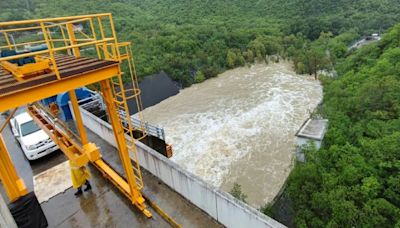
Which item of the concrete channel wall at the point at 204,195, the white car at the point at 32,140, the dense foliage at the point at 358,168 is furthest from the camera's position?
the white car at the point at 32,140

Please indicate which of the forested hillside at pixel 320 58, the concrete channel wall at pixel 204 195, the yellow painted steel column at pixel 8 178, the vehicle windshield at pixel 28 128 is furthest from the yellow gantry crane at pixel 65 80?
the forested hillside at pixel 320 58

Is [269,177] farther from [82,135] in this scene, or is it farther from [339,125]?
[82,135]

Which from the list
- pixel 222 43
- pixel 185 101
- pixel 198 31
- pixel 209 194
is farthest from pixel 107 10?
pixel 209 194

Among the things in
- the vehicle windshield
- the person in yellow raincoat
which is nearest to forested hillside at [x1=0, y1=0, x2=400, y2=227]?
the person in yellow raincoat

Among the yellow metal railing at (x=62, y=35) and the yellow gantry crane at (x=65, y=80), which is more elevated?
Answer: the yellow metal railing at (x=62, y=35)

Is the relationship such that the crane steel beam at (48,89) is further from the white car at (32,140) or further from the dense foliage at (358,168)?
the dense foliage at (358,168)

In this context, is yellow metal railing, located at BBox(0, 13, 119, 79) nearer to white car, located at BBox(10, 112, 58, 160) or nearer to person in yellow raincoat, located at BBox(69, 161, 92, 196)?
person in yellow raincoat, located at BBox(69, 161, 92, 196)
